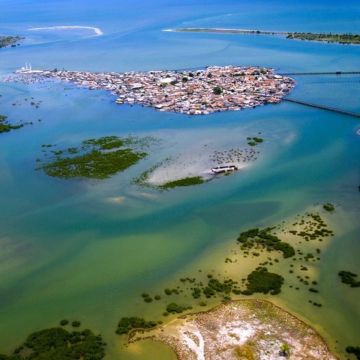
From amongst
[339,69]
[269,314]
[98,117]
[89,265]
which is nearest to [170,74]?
[98,117]

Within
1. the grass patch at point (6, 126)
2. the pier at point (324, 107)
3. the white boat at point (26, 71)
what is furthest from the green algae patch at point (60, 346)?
the white boat at point (26, 71)

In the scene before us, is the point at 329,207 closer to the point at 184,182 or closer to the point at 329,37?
the point at 184,182

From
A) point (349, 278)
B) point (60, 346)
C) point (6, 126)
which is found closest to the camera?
point (60, 346)

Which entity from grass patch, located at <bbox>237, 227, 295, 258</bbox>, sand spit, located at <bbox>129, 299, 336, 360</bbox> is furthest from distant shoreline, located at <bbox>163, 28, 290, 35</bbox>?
sand spit, located at <bbox>129, 299, 336, 360</bbox>

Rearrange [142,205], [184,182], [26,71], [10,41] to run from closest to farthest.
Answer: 1. [142,205]
2. [184,182]
3. [26,71]
4. [10,41]

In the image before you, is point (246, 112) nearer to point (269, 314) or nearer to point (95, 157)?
point (95, 157)

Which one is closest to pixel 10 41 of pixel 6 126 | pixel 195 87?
pixel 6 126
